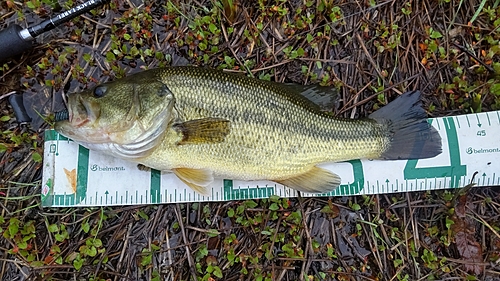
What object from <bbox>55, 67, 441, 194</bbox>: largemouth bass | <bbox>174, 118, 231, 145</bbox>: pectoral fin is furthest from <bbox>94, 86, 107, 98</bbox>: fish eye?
<bbox>174, 118, 231, 145</bbox>: pectoral fin

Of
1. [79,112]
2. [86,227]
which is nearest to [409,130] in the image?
[79,112]

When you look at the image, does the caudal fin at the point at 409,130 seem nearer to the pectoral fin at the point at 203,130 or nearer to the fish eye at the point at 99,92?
the pectoral fin at the point at 203,130

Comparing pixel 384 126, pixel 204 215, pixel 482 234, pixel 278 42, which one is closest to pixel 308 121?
pixel 384 126

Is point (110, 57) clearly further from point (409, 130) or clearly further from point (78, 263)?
point (409, 130)

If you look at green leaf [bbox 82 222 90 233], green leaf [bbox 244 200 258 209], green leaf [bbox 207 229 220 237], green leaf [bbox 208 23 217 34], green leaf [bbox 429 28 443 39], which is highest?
green leaf [bbox 208 23 217 34]

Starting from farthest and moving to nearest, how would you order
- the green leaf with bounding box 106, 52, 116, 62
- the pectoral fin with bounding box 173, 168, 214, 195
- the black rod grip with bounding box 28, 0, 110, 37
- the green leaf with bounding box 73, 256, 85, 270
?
the green leaf with bounding box 106, 52, 116, 62 → the black rod grip with bounding box 28, 0, 110, 37 → the green leaf with bounding box 73, 256, 85, 270 → the pectoral fin with bounding box 173, 168, 214, 195

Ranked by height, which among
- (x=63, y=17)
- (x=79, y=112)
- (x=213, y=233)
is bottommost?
(x=213, y=233)

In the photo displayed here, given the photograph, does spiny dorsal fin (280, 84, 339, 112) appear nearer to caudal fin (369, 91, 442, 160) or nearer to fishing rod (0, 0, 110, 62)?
caudal fin (369, 91, 442, 160)
